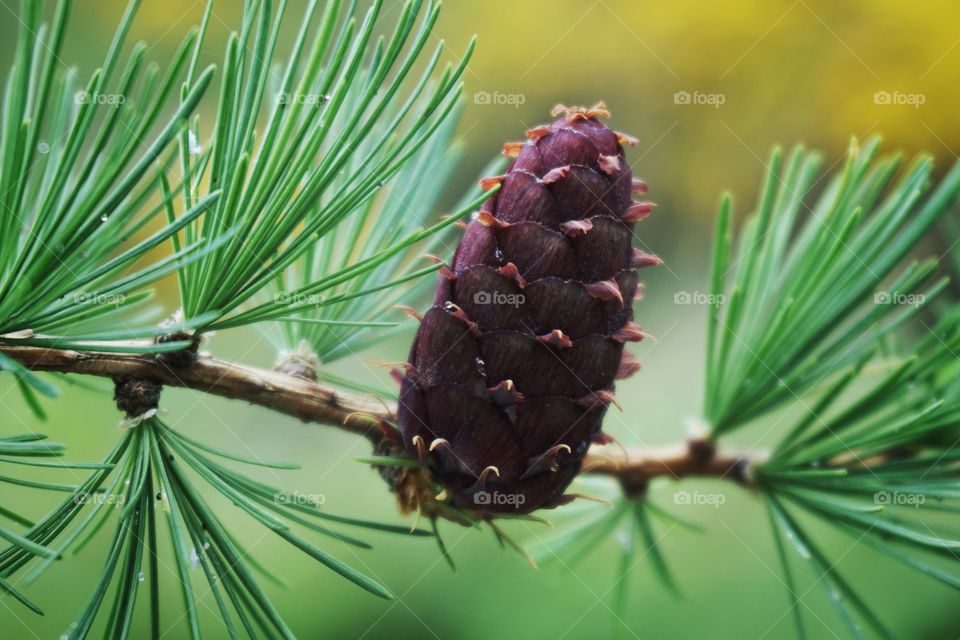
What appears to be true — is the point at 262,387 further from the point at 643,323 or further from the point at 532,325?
the point at 643,323

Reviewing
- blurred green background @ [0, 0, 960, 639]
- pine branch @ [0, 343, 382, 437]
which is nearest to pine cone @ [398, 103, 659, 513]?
pine branch @ [0, 343, 382, 437]

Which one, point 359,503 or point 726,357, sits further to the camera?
point 359,503

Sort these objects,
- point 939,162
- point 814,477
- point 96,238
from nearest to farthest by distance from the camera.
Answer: point 96,238 < point 814,477 < point 939,162

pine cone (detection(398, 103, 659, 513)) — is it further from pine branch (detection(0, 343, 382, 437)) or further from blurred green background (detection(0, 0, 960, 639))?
blurred green background (detection(0, 0, 960, 639))

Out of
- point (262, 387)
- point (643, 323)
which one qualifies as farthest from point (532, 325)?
point (643, 323)

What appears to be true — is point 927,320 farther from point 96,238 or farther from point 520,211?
point 96,238

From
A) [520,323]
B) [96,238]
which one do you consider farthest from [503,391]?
[96,238]
